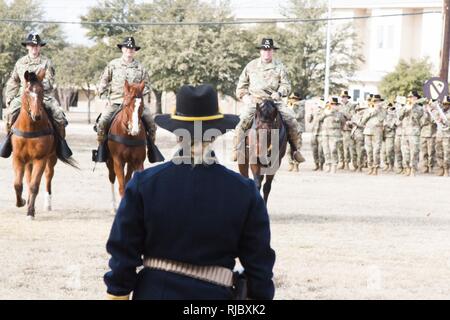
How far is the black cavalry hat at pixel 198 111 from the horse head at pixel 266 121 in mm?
9429

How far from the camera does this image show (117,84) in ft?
48.7

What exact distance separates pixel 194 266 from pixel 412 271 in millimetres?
6123

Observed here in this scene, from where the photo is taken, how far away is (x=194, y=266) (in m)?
5.19

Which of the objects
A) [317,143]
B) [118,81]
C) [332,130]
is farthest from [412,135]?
[118,81]

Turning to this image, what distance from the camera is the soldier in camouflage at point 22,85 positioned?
1454 centimetres

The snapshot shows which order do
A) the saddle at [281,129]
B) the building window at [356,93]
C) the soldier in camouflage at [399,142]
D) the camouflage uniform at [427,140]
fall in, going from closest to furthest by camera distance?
the saddle at [281,129], the camouflage uniform at [427,140], the soldier in camouflage at [399,142], the building window at [356,93]

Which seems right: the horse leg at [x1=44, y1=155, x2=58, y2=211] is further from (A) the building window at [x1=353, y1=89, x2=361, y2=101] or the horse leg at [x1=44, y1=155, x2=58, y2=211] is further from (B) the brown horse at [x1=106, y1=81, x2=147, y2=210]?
(A) the building window at [x1=353, y1=89, x2=361, y2=101]

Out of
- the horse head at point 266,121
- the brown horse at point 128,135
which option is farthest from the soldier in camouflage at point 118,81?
the horse head at point 266,121

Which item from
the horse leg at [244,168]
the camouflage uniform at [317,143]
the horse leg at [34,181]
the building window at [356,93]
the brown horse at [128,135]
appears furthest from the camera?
the building window at [356,93]

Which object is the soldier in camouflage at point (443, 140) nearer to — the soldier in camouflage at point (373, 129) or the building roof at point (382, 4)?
the soldier in camouflage at point (373, 129)

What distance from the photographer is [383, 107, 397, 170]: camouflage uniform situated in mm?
27250

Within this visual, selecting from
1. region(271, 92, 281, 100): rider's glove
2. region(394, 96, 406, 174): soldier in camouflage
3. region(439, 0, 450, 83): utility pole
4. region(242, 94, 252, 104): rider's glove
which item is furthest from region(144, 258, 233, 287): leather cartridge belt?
region(439, 0, 450, 83): utility pole
